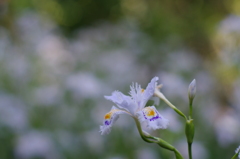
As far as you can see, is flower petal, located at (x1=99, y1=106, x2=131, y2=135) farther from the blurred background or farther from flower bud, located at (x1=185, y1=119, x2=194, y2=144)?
the blurred background

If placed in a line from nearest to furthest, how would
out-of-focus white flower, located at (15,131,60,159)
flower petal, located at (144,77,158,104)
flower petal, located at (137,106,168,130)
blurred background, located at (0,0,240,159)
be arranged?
flower petal, located at (137,106,168,130) < flower petal, located at (144,77,158,104) < out-of-focus white flower, located at (15,131,60,159) < blurred background, located at (0,0,240,159)

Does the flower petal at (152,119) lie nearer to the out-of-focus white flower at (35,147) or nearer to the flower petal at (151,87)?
the flower petal at (151,87)

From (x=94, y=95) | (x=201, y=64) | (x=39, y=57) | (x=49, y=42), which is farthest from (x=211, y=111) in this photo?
(x=49, y=42)

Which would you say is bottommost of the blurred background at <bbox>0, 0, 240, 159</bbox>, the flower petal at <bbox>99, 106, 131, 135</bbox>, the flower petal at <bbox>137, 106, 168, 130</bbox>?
the flower petal at <bbox>137, 106, 168, 130</bbox>

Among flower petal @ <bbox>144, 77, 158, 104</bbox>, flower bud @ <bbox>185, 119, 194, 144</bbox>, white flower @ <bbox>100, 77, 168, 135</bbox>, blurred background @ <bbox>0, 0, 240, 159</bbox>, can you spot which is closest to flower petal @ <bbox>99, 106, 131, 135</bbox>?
white flower @ <bbox>100, 77, 168, 135</bbox>

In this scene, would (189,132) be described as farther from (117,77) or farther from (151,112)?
(117,77)

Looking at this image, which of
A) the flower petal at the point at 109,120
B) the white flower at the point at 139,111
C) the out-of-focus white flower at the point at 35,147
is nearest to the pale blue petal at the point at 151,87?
the white flower at the point at 139,111
